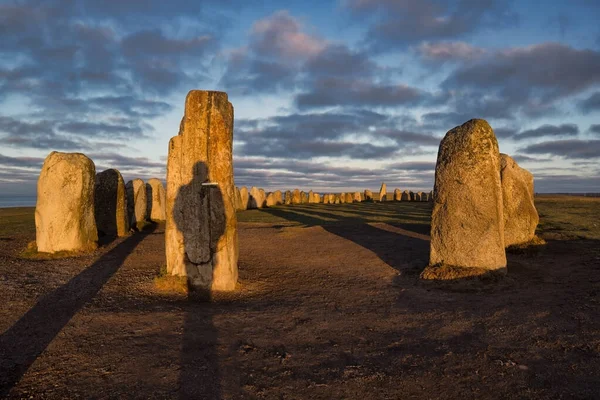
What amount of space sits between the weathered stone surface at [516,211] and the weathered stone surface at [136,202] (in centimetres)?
1300

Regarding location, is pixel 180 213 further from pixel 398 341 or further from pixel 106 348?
pixel 398 341

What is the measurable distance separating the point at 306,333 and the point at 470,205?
459 cm

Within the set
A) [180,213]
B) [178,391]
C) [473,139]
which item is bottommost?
[178,391]

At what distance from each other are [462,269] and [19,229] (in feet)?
52.4

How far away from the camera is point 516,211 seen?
36.3ft

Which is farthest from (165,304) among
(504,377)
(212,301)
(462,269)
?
(462,269)

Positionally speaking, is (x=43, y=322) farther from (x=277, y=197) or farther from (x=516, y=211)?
(x=277, y=197)

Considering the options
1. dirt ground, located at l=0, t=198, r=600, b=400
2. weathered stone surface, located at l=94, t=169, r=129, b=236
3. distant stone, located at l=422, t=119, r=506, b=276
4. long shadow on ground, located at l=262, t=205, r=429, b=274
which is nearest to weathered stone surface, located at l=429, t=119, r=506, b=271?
distant stone, located at l=422, t=119, r=506, b=276

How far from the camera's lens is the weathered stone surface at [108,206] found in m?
14.1

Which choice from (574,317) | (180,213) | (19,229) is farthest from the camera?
(19,229)

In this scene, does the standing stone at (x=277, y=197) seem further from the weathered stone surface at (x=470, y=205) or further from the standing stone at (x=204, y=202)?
the standing stone at (x=204, y=202)

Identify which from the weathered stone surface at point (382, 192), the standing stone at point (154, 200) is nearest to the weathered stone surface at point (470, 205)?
the standing stone at point (154, 200)

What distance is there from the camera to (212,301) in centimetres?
728

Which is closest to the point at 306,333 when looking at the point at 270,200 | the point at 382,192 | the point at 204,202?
the point at 204,202
